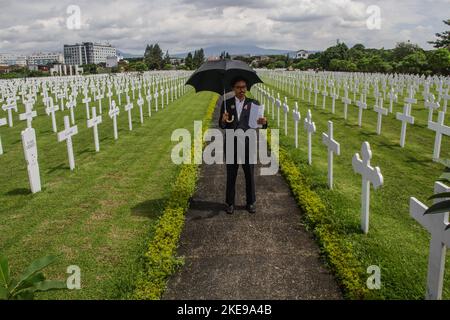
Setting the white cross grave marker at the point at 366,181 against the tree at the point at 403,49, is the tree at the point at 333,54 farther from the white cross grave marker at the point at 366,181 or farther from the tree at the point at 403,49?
the white cross grave marker at the point at 366,181

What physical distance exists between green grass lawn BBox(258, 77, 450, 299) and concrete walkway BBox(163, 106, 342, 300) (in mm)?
562

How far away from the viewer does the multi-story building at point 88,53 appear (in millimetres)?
125381

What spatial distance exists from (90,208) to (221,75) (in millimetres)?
2960

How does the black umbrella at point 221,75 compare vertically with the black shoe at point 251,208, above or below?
above

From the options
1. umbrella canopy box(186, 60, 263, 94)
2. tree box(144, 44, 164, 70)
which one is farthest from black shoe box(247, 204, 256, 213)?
tree box(144, 44, 164, 70)

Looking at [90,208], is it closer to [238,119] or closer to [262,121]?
[238,119]

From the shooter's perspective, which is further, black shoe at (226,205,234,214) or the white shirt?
black shoe at (226,205,234,214)

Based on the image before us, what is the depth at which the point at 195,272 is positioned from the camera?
4.44m

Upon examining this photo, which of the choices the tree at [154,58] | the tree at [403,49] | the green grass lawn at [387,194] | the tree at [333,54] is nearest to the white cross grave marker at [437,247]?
the green grass lawn at [387,194]

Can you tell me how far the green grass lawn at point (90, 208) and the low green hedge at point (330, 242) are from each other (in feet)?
7.11

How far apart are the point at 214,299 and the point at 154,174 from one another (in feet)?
16.2

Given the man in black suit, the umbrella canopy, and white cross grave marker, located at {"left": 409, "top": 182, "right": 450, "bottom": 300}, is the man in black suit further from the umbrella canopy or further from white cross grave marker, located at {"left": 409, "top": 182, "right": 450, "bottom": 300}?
white cross grave marker, located at {"left": 409, "top": 182, "right": 450, "bottom": 300}

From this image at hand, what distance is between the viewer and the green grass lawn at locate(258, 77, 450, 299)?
14.2 ft
